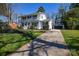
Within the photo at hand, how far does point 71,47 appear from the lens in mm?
3615

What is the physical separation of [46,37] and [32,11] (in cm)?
46

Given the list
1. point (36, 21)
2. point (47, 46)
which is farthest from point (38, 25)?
point (47, 46)

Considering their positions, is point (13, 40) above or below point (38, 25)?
below

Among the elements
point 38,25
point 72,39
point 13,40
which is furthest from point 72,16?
point 13,40

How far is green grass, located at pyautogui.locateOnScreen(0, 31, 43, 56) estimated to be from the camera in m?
3.59

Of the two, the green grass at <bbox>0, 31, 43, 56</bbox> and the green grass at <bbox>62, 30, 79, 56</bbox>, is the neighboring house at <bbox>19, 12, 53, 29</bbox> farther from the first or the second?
the green grass at <bbox>62, 30, 79, 56</bbox>

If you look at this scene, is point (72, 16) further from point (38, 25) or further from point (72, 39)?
point (38, 25)

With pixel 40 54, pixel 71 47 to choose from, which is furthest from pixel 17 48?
pixel 71 47

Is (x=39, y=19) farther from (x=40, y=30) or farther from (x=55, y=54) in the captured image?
(x=55, y=54)

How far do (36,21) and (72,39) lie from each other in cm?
62

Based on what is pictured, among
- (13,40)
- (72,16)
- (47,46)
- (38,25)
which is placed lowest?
(47,46)

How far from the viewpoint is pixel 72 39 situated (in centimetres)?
363

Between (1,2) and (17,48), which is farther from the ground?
(1,2)

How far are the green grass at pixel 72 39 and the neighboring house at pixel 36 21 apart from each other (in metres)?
0.27
